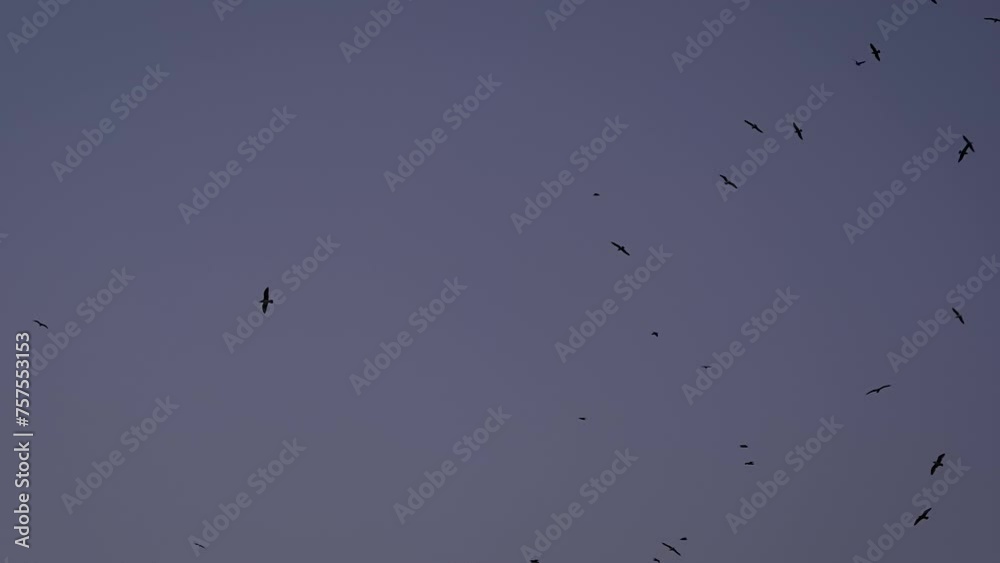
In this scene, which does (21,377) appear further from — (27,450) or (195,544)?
(195,544)

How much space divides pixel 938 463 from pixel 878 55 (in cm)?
1388

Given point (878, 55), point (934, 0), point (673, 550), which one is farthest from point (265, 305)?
point (673, 550)

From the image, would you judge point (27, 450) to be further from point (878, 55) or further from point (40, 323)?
point (878, 55)

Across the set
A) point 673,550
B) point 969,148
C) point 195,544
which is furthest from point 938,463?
point 195,544

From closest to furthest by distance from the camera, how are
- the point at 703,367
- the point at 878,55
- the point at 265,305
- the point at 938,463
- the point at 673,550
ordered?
the point at 265,305
the point at 938,463
the point at 878,55
the point at 703,367
the point at 673,550

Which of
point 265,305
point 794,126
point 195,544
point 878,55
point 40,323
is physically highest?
point 878,55

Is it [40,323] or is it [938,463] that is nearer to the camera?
[938,463]

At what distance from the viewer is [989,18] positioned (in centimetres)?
4969

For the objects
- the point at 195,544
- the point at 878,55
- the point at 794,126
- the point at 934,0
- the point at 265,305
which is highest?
the point at 934,0

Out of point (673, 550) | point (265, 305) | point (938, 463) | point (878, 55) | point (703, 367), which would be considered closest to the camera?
point (265, 305)

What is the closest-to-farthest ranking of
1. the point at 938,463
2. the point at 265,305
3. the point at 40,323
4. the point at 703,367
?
the point at 265,305 < the point at 938,463 < the point at 40,323 < the point at 703,367

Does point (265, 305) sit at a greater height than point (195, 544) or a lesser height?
greater

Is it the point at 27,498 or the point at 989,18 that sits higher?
the point at 989,18

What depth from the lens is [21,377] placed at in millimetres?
50000
